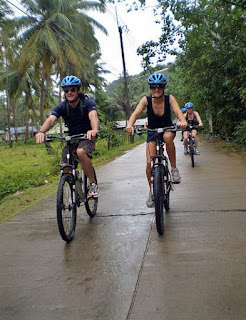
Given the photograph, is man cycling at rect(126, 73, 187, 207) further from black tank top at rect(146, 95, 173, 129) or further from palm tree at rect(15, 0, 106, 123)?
palm tree at rect(15, 0, 106, 123)

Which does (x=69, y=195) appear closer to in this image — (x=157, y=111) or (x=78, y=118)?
(x=78, y=118)

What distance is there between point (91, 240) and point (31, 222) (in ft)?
4.35

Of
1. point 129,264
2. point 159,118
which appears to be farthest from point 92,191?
point 129,264

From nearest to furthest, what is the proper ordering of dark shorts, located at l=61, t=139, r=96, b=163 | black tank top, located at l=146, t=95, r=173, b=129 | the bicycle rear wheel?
the bicycle rear wheel < dark shorts, located at l=61, t=139, r=96, b=163 < black tank top, located at l=146, t=95, r=173, b=129

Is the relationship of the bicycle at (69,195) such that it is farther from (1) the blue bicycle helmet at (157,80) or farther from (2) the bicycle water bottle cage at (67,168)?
(1) the blue bicycle helmet at (157,80)

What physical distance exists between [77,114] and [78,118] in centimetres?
6

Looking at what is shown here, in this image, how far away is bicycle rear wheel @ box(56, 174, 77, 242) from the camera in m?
3.80

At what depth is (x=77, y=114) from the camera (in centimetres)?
466

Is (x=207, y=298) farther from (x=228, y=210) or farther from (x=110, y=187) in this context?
(x=110, y=187)

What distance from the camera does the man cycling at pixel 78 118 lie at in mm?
4500

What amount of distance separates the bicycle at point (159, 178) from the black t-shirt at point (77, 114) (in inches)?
26.2

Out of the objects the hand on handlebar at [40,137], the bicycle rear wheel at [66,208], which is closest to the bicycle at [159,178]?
the bicycle rear wheel at [66,208]

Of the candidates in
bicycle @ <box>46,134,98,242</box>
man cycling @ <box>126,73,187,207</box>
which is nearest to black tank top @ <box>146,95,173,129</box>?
man cycling @ <box>126,73,187,207</box>

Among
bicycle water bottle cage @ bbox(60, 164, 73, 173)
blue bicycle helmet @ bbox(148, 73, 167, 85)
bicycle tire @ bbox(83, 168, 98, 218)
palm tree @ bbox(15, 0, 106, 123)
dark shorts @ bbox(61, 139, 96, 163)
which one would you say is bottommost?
bicycle tire @ bbox(83, 168, 98, 218)
